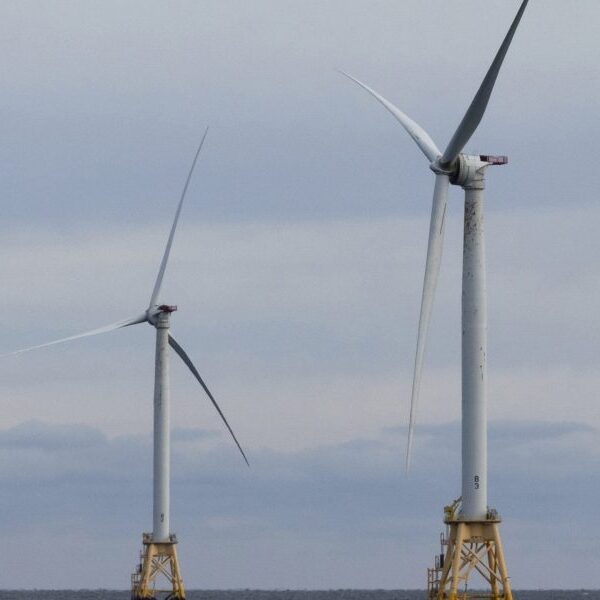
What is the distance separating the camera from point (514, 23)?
3027 inches

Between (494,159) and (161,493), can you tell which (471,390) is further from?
(161,493)

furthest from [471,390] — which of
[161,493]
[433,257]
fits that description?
[161,493]

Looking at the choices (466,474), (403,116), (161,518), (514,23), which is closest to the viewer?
(514,23)

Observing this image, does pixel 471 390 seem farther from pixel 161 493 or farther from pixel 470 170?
pixel 161 493

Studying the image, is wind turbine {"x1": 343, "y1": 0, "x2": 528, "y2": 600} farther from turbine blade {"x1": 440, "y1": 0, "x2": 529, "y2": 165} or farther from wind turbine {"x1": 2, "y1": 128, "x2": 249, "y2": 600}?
wind turbine {"x1": 2, "y1": 128, "x2": 249, "y2": 600}

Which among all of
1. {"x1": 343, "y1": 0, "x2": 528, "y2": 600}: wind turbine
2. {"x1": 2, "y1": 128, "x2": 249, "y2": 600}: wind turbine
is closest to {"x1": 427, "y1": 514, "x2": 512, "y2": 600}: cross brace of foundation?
{"x1": 343, "y1": 0, "x2": 528, "y2": 600}: wind turbine

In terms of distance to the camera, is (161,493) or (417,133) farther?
(161,493)

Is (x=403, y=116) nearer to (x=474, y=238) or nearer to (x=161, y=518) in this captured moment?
(x=474, y=238)

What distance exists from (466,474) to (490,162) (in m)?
15.1

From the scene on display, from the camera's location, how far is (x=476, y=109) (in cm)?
8319

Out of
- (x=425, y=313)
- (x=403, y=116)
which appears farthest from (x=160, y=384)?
(x=425, y=313)

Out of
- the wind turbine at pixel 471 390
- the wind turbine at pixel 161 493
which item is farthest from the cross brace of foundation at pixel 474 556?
the wind turbine at pixel 161 493

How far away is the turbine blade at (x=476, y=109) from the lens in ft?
259

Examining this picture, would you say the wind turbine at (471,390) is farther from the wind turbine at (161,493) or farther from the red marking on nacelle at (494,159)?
the wind turbine at (161,493)
